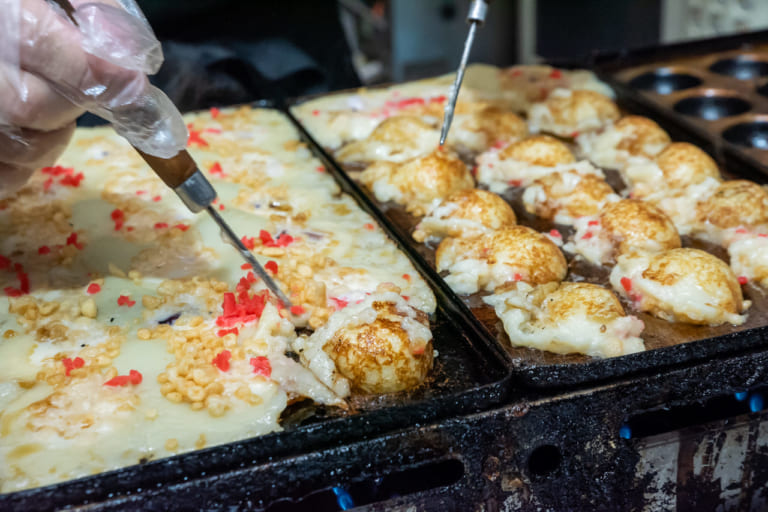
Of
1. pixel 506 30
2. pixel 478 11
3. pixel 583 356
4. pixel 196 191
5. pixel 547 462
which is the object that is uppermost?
pixel 478 11

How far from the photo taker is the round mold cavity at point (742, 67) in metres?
3.69

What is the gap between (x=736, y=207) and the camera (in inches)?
94.2

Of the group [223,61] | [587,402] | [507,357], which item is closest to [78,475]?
[507,357]

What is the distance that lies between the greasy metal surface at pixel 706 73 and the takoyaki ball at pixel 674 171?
15.7 inches

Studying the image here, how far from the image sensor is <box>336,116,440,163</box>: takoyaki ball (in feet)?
9.95

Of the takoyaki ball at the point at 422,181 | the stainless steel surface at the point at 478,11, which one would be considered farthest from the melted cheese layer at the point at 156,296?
the stainless steel surface at the point at 478,11

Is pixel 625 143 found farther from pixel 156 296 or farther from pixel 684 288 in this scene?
pixel 156 296

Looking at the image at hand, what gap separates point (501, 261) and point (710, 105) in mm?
1849

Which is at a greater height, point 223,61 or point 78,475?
point 223,61

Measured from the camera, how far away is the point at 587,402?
1724 millimetres

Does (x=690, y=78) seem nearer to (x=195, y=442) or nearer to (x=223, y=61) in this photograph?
(x=223, y=61)

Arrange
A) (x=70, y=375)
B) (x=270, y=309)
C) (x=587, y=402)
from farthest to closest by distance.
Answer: (x=270, y=309) < (x=70, y=375) < (x=587, y=402)

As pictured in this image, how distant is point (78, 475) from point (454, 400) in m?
0.83

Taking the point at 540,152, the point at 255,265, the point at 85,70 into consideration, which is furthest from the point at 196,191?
the point at 540,152
